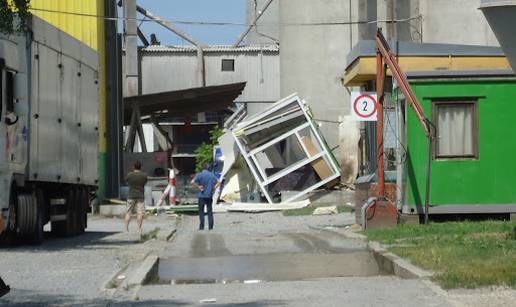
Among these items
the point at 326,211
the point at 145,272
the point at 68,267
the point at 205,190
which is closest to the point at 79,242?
the point at 68,267

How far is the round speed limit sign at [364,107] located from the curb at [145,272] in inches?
328

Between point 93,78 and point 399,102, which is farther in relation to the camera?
point 93,78

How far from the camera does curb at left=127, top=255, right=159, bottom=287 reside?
1239cm

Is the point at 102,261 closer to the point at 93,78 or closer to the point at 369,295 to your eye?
the point at 369,295

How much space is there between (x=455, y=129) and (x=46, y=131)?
799cm

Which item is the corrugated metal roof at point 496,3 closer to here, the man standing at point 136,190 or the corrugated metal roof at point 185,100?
the man standing at point 136,190

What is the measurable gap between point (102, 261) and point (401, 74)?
7852 millimetres

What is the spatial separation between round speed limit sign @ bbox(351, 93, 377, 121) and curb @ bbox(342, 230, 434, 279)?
5.66 metres

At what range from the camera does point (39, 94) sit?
1933cm

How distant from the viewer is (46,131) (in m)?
19.8

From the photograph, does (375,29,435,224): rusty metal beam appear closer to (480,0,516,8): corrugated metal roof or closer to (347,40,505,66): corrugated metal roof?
(347,40,505,66): corrugated metal roof

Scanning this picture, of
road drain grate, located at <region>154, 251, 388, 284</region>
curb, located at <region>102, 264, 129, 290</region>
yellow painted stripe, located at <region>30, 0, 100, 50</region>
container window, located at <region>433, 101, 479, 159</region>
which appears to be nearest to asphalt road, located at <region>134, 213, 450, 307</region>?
road drain grate, located at <region>154, 251, 388, 284</region>

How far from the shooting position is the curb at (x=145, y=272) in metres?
12.4

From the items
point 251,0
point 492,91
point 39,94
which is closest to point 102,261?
point 39,94
